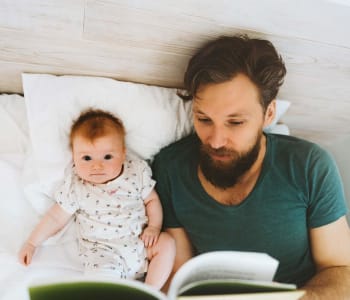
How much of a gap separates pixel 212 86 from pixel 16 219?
2.16ft

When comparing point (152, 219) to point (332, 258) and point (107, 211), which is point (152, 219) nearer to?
point (107, 211)

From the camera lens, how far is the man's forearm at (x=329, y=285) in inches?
41.8

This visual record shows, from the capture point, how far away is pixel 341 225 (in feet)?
3.71

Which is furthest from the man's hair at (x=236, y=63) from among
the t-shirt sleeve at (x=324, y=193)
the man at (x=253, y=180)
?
the t-shirt sleeve at (x=324, y=193)

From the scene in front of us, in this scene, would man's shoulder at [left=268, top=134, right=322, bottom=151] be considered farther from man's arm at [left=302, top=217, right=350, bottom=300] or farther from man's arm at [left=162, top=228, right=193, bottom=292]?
man's arm at [left=162, top=228, right=193, bottom=292]

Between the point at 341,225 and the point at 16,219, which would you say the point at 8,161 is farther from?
the point at 341,225

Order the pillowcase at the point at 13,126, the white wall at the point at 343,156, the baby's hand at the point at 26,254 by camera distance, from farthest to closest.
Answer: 1. the white wall at the point at 343,156
2. the pillowcase at the point at 13,126
3. the baby's hand at the point at 26,254

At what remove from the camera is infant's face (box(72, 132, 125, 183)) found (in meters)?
1.13

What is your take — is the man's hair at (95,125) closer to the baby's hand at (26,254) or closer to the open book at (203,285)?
the baby's hand at (26,254)

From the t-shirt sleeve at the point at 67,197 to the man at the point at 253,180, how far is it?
0.27 m

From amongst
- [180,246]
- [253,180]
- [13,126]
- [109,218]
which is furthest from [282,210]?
[13,126]

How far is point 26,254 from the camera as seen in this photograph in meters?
1.12

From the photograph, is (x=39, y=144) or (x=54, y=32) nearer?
(x=54, y=32)

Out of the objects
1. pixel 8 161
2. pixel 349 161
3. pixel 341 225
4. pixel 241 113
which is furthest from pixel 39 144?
pixel 349 161
